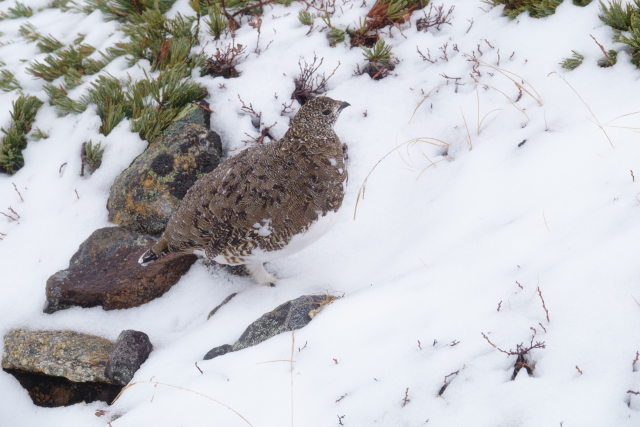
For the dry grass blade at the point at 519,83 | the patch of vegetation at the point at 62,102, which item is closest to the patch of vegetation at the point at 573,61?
the dry grass blade at the point at 519,83

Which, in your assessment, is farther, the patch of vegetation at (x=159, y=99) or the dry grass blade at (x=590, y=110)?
the patch of vegetation at (x=159, y=99)

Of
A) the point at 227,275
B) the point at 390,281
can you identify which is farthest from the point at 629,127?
the point at 227,275

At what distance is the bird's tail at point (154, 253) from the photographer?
12.6ft

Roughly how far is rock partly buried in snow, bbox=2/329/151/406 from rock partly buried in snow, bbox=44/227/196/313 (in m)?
0.33

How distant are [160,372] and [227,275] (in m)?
1.10

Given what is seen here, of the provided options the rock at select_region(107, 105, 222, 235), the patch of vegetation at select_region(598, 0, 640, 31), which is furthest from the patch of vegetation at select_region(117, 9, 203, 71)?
the patch of vegetation at select_region(598, 0, 640, 31)

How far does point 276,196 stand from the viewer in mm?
3398

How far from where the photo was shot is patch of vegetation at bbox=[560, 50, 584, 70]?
394 centimetres

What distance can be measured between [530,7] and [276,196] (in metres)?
2.98

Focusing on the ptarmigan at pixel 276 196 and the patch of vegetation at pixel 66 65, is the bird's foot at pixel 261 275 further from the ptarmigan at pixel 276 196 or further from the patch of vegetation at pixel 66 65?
the patch of vegetation at pixel 66 65

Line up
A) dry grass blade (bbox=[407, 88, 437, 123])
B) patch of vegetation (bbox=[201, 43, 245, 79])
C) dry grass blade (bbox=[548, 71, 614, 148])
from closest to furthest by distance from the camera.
Answer: dry grass blade (bbox=[548, 71, 614, 148])
dry grass blade (bbox=[407, 88, 437, 123])
patch of vegetation (bbox=[201, 43, 245, 79])

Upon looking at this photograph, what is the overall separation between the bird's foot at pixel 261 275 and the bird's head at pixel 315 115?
1257 mm

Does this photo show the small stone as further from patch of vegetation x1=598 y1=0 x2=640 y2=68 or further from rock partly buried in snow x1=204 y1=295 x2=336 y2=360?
patch of vegetation x1=598 y1=0 x2=640 y2=68

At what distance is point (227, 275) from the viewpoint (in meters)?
4.39
